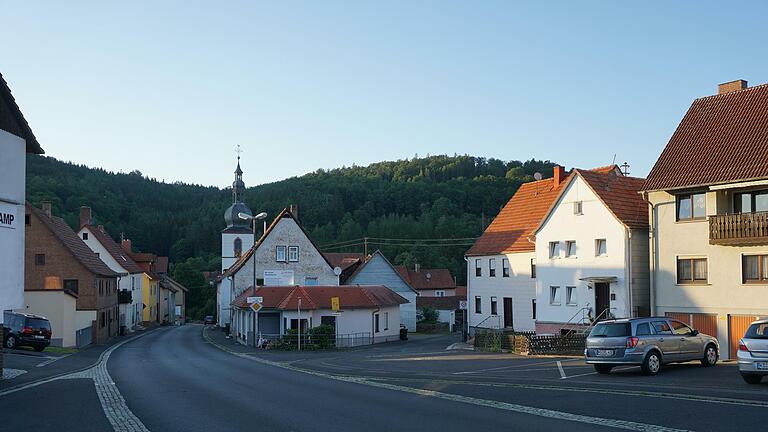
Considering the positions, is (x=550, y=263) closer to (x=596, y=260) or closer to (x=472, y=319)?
(x=596, y=260)

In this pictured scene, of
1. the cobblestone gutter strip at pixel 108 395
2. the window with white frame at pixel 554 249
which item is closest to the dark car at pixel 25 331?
the cobblestone gutter strip at pixel 108 395

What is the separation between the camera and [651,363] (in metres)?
23.2

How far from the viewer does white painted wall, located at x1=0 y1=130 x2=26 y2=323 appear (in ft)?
66.3

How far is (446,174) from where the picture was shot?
146 m

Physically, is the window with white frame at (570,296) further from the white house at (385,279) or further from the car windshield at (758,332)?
the white house at (385,279)

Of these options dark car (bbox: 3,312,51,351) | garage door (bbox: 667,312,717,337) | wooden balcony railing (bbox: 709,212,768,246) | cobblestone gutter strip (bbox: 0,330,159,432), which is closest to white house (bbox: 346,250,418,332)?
dark car (bbox: 3,312,51,351)

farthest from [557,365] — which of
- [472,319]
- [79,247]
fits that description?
[79,247]

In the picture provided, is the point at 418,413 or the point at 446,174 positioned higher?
the point at 446,174

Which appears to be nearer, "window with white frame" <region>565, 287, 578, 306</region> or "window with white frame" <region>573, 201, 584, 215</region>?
"window with white frame" <region>573, 201, 584, 215</region>

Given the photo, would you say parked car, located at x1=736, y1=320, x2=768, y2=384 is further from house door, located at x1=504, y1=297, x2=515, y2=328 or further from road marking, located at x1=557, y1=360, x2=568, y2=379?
house door, located at x1=504, y1=297, x2=515, y2=328

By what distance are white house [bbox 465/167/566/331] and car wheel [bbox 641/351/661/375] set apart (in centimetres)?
2432

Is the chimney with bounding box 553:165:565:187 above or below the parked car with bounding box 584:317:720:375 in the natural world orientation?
above

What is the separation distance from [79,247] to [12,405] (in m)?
38.5

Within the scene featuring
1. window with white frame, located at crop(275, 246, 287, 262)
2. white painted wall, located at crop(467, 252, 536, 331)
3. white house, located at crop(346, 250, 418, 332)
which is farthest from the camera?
white house, located at crop(346, 250, 418, 332)
